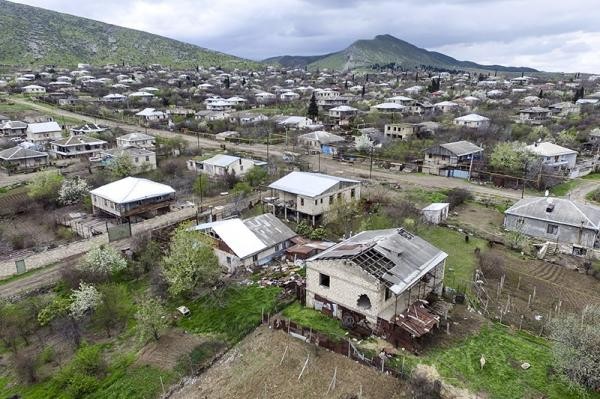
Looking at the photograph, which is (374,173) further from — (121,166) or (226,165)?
(121,166)

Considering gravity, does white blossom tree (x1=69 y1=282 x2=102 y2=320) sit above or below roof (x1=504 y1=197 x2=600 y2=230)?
below

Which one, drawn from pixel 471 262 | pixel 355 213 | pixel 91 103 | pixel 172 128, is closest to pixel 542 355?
pixel 471 262

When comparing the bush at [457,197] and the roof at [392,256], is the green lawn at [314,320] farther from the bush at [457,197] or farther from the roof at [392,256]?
the bush at [457,197]

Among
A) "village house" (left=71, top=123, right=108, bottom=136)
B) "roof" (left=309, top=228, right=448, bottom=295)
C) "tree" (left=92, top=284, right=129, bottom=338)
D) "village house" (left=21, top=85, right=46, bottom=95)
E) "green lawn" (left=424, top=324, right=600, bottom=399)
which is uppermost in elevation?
"village house" (left=21, top=85, right=46, bottom=95)

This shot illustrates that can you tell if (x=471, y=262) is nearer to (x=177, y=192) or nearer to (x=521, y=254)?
(x=521, y=254)

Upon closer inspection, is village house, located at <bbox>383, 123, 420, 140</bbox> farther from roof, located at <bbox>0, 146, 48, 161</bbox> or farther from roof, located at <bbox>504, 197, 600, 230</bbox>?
roof, located at <bbox>0, 146, 48, 161</bbox>

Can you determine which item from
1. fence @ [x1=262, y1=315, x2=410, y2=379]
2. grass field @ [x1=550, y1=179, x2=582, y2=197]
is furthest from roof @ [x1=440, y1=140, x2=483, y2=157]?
fence @ [x1=262, y1=315, x2=410, y2=379]
